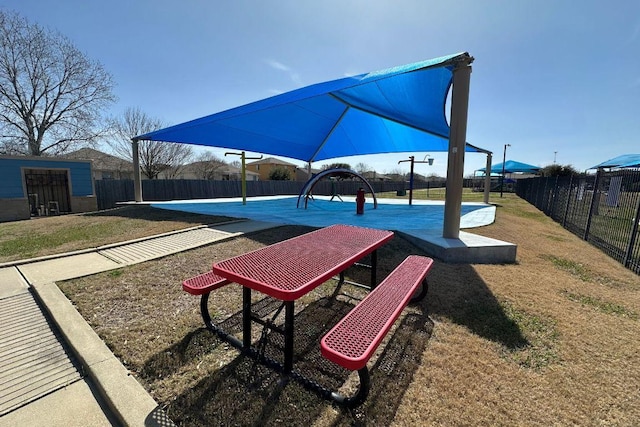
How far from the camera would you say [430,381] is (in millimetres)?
2109

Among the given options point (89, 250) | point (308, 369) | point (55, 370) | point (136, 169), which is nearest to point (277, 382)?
point (308, 369)

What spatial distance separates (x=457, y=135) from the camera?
5.20 meters

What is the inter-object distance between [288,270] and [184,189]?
61.4ft

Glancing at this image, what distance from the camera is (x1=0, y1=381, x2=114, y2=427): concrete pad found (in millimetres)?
1779

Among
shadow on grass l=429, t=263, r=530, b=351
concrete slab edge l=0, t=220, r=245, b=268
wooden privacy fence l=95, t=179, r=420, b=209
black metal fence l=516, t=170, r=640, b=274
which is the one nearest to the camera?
shadow on grass l=429, t=263, r=530, b=351

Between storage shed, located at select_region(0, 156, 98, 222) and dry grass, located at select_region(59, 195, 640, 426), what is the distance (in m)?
11.5

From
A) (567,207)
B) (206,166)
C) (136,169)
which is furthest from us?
(206,166)

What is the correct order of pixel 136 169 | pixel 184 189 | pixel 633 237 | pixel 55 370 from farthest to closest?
pixel 184 189
pixel 136 169
pixel 633 237
pixel 55 370

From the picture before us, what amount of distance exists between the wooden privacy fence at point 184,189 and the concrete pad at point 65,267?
40.4 ft

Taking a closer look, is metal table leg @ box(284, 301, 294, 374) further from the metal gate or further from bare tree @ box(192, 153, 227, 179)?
bare tree @ box(192, 153, 227, 179)

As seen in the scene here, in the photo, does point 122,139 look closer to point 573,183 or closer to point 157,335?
point 157,335

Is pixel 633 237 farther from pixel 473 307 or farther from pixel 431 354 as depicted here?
pixel 431 354

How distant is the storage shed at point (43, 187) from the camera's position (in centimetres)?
1102

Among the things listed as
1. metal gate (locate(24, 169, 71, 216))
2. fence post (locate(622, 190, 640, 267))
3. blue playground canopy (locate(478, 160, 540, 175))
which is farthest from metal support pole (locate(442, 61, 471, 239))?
blue playground canopy (locate(478, 160, 540, 175))
